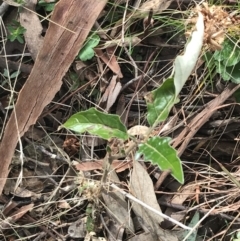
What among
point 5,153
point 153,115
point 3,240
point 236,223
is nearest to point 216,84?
point 153,115

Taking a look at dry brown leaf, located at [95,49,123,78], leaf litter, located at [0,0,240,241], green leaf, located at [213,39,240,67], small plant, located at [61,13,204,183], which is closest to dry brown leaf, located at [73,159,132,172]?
leaf litter, located at [0,0,240,241]

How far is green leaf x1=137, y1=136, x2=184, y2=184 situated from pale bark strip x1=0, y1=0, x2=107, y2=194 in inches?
12.8

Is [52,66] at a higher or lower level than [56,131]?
higher

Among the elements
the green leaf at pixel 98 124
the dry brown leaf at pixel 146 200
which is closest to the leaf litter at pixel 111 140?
the dry brown leaf at pixel 146 200

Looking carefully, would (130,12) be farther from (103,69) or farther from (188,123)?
(188,123)

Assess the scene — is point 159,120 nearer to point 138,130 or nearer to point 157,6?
point 138,130

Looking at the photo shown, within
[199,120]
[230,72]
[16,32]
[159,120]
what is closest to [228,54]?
[230,72]

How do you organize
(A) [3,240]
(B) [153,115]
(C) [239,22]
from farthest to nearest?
(A) [3,240], (C) [239,22], (B) [153,115]

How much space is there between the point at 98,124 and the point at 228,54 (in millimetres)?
390

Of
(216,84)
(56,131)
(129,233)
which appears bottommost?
(129,233)

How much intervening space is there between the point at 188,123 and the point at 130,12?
1.12 feet

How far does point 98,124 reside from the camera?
3.73 ft

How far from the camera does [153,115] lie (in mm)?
1119

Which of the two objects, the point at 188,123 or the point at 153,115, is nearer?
the point at 153,115
